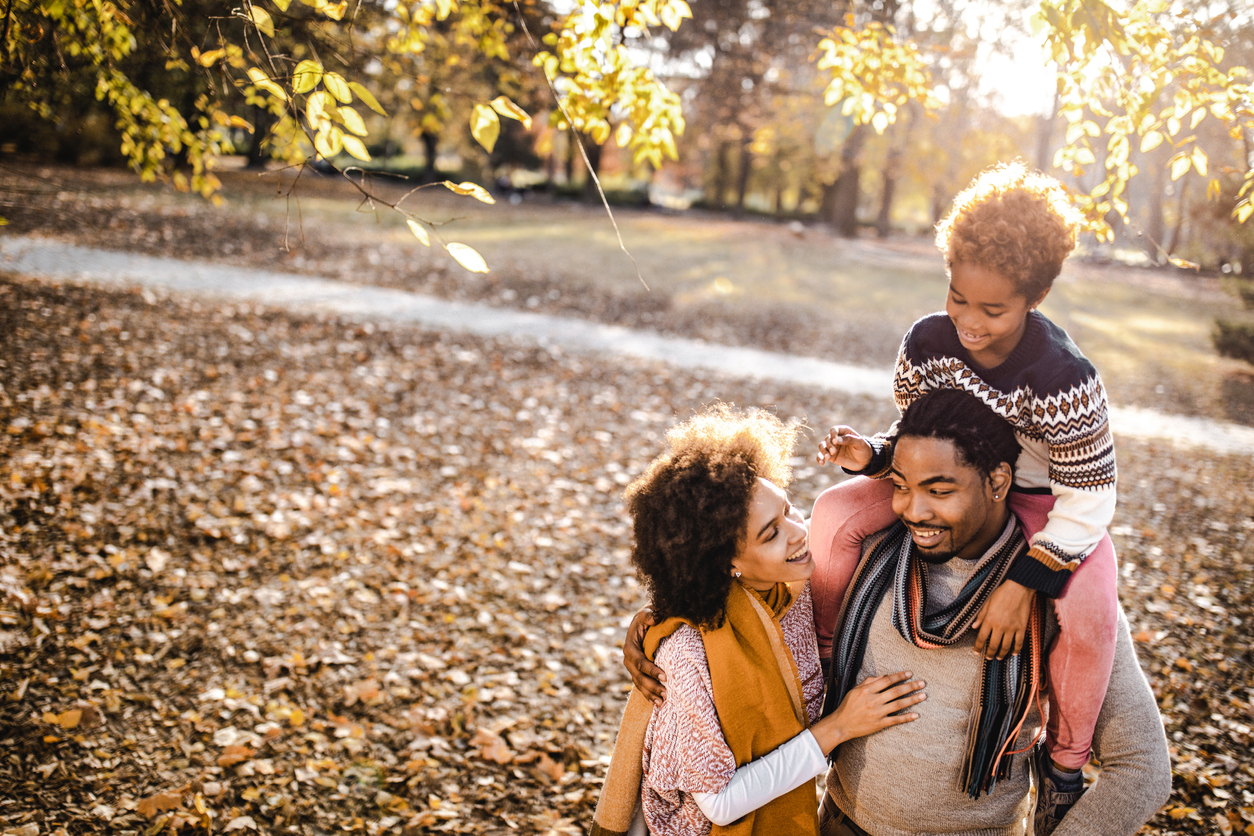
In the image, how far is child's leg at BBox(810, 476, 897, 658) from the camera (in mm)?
2084

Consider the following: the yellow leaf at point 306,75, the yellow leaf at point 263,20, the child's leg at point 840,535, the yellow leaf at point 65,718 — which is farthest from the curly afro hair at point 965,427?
the yellow leaf at point 65,718

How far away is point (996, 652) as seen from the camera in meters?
1.82

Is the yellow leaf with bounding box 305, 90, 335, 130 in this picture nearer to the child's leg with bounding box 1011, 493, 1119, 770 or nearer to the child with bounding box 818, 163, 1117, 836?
the child with bounding box 818, 163, 1117, 836

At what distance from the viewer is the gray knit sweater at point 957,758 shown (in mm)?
1821

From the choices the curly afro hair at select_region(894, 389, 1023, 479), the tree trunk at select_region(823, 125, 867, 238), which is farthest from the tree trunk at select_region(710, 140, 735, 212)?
the curly afro hair at select_region(894, 389, 1023, 479)

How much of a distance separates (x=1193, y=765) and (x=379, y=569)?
455cm

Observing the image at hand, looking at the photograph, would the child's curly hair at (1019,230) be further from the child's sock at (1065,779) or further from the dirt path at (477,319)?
the dirt path at (477,319)

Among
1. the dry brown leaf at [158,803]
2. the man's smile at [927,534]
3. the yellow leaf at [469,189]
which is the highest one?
the yellow leaf at [469,189]

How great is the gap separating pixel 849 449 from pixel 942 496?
1.02ft

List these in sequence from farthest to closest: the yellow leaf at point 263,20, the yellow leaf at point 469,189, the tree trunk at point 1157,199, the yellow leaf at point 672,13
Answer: the tree trunk at point 1157,199
the yellow leaf at point 672,13
the yellow leaf at point 263,20
the yellow leaf at point 469,189

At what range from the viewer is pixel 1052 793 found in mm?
1958

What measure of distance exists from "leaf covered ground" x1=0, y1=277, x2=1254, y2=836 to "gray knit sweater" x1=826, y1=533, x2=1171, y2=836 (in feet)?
5.49

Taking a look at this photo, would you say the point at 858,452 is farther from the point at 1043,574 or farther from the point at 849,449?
the point at 1043,574

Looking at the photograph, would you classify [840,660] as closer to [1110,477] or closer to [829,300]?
[1110,477]
